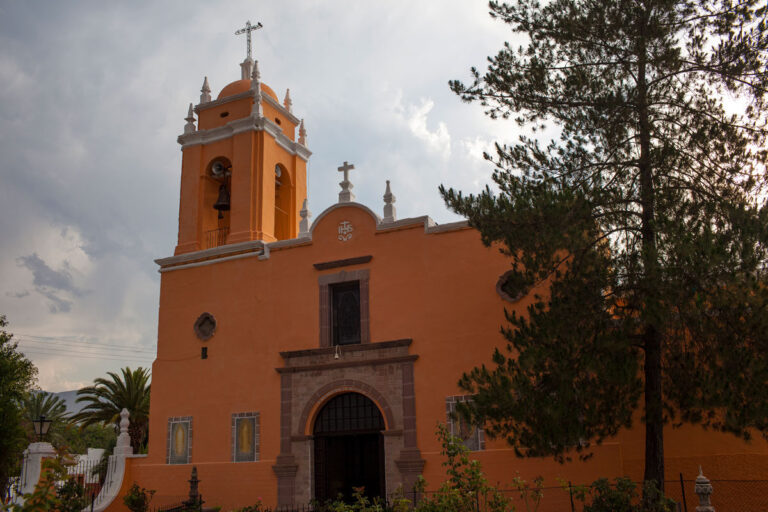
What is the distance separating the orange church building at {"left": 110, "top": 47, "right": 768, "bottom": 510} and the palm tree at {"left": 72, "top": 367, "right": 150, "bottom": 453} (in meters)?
10.1

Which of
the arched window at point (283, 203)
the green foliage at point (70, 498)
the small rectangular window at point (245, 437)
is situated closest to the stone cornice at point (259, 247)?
the arched window at point (283, 203)

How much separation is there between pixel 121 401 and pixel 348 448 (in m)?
13.8

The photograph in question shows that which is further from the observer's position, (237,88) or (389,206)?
(237,88)

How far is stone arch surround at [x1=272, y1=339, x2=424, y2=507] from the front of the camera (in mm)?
14078

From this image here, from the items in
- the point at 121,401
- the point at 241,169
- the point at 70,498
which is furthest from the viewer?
the point at 121,401

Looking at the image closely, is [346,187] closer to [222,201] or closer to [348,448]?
[222,201]

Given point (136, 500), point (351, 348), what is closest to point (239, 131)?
point (351, 348)

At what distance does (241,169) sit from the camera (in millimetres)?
17547

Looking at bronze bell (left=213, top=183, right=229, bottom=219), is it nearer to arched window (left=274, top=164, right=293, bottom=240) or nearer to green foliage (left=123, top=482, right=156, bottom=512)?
arched window (left=274, top=164, right=293, bottom=240)

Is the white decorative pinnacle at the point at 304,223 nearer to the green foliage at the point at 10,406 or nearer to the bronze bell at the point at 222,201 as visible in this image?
the bronze bell at the point at 222,201

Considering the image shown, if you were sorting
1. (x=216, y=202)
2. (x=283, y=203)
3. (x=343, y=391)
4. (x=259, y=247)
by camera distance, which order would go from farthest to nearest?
(x=283, y=203) → (x=216, y=202) → (x=259, y=247) → (x=343, y=391)

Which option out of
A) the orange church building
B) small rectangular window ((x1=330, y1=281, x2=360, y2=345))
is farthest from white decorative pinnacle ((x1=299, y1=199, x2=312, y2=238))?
small rectangular window ((x1=330, y1=281, x2=360, y2=345))

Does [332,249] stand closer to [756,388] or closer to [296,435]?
[296,435]

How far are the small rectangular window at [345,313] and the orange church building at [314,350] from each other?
3 centimetres
